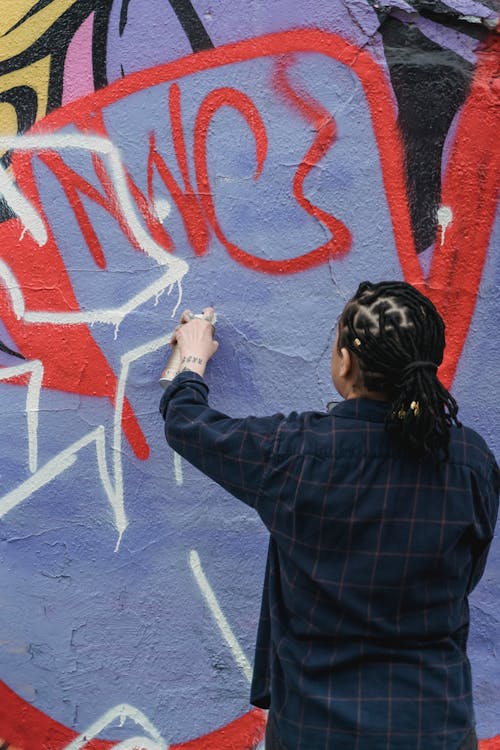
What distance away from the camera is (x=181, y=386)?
68.4 inches

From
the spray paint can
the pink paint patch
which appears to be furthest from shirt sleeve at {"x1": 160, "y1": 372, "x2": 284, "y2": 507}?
the pink paint patch

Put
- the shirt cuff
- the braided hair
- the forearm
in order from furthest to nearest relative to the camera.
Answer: the forearm
the shirt cuff
the braided hair

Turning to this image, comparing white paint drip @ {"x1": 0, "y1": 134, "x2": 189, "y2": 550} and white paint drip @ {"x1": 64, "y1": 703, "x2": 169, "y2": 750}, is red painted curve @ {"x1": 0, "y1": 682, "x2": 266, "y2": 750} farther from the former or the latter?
white paint drip @ {"x1": 0, "y1": 134, "x2": 189, "y2": 550}

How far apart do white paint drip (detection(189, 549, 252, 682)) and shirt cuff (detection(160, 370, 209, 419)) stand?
2.50ft

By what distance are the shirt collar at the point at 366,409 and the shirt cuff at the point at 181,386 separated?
0.34 meters

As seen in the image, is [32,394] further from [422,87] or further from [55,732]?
[422,87]

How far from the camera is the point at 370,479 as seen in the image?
1495mm

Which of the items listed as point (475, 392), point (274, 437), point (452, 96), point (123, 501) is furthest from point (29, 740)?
point (452, 96)

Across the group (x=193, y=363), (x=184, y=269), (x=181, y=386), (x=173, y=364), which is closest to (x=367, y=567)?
(x=181, y=386)

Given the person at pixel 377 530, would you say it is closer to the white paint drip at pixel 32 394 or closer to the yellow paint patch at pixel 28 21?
the white paint drip at pixel 32 394

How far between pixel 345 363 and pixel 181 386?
1.22ft

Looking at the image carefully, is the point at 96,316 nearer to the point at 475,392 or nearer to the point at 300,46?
the point at 300,46

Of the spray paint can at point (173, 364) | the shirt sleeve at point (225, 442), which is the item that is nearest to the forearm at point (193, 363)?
the spray paint can at point (173, 364)

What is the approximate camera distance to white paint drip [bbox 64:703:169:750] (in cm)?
A: 240
